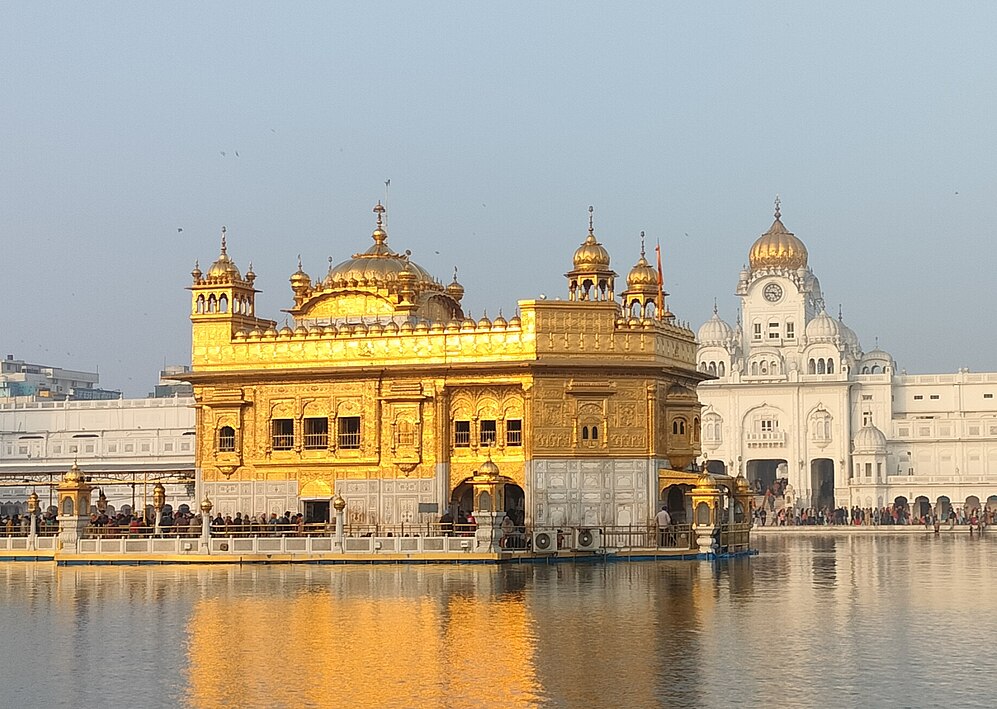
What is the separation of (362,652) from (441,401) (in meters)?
20.2

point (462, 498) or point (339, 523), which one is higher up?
point (462, 498)

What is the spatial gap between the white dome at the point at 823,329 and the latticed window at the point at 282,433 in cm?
5457

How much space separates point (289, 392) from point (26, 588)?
11972 millimetres

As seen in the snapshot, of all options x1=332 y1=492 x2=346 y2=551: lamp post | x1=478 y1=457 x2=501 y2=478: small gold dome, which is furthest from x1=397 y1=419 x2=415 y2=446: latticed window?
x1=478 y1=457 x2=501 y2=478: small gold dome

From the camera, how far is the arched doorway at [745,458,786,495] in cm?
8781

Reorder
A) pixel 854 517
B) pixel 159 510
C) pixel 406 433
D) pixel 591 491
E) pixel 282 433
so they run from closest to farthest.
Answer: pixel 591 491 → pixel 406 433 → pixel 282 433 → pixel 159 510 → pixel 854 517

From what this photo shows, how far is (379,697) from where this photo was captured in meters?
13.5

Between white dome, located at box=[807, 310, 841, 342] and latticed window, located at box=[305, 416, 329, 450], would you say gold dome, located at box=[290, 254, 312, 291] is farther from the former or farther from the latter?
white dome, located at box=[807, 310, 841, 342]

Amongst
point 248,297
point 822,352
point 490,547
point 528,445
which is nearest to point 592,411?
point 528,445

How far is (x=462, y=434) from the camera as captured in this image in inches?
1452

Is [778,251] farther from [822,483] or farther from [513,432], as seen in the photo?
[513,432]

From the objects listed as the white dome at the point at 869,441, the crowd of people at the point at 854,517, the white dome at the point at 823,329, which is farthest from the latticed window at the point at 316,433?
the white dome at the point at 823,329

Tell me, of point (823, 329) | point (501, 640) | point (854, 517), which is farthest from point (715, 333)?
point (501, 640)

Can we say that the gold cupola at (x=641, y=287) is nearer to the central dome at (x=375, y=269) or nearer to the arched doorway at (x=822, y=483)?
the central dome at (x=375, y=269)
